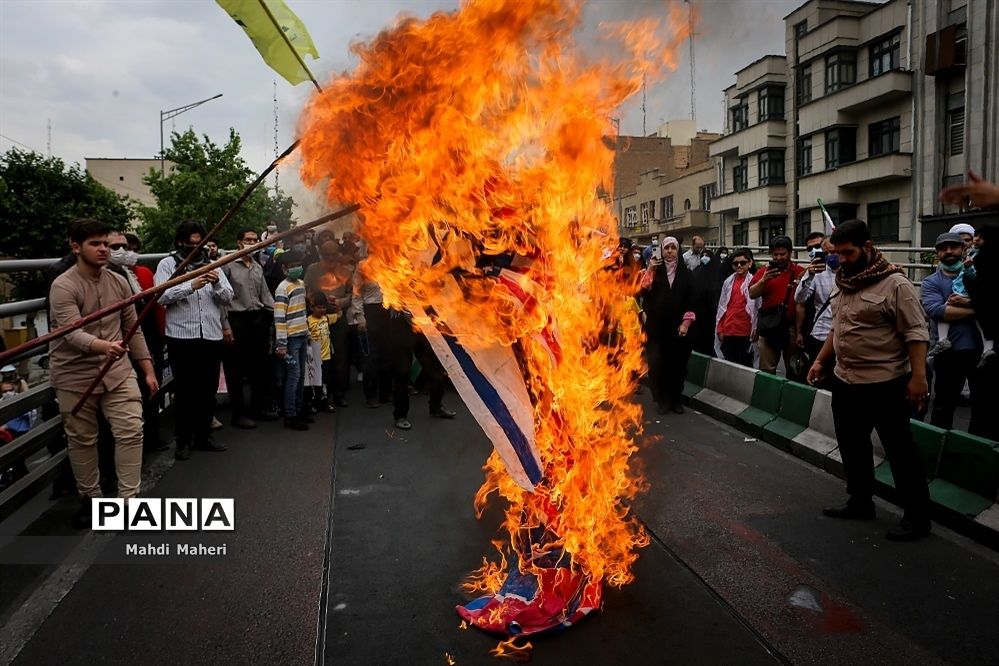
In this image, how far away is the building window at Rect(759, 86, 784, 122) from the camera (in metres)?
35.7

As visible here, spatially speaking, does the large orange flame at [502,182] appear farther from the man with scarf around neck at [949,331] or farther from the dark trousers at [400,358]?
the man with scarf around neck at [949,331]

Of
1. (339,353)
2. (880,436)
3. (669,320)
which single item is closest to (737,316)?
(669,320)

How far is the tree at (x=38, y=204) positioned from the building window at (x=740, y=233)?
32.2 metres

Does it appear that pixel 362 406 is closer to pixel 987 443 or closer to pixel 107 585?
pixel 107 585

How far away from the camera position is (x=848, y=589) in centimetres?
A: 389

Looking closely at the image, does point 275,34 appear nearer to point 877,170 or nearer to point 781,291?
point 781,291

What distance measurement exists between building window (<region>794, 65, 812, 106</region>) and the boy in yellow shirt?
32.5 meters

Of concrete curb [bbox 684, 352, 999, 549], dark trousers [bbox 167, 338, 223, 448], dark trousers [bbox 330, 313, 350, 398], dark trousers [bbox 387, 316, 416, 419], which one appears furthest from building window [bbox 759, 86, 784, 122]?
dark trousers [bbox 167, 338, 223, 448]

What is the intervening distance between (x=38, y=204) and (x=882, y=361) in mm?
32511

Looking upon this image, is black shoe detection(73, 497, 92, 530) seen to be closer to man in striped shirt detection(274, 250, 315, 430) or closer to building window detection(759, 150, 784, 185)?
man in striped shirt detection(274, 250, 315, 430)

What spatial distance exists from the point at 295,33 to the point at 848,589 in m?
4.33

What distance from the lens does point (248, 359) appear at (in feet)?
26.8

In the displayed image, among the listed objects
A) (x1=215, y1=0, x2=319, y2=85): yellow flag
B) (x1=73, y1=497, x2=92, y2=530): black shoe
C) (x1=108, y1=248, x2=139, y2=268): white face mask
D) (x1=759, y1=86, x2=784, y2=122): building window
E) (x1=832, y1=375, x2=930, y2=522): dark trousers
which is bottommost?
(x1=73, y1=497, x2=92, y2=530): black shoe

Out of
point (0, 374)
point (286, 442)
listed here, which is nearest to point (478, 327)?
point (286, 442)
